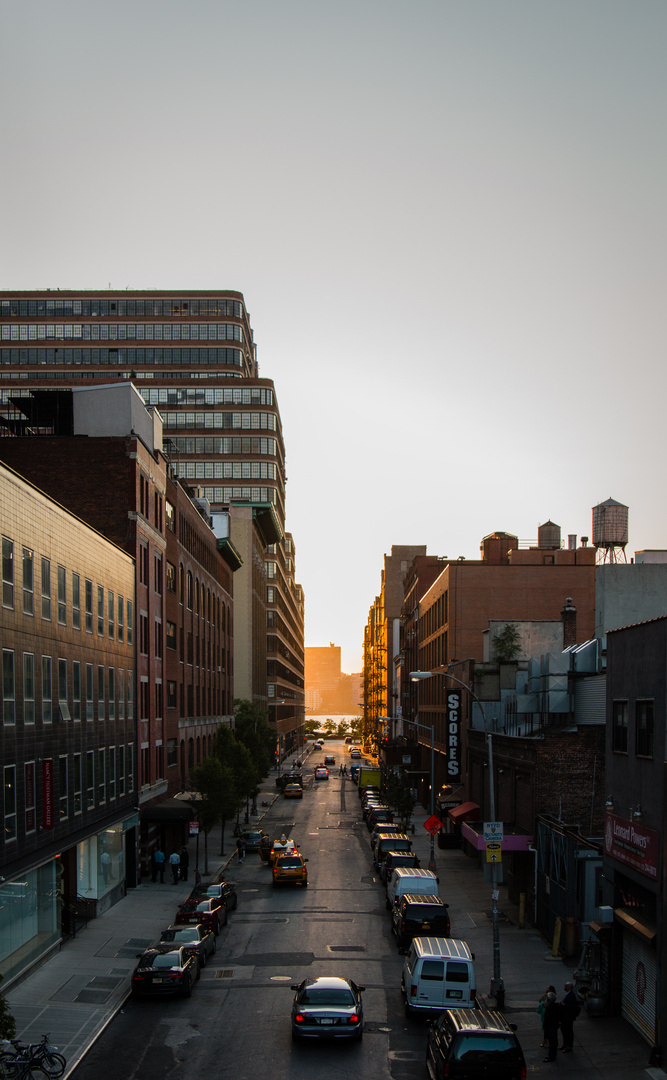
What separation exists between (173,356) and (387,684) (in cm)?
5748

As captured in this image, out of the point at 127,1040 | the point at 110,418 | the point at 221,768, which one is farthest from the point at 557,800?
the point at 110,418

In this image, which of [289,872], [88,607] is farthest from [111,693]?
[289,872]

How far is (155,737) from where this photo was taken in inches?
2121

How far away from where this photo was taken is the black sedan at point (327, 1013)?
2270 centimetres

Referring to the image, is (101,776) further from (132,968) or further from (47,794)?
(132,968)

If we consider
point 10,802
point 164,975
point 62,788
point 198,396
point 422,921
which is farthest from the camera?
point 198,396

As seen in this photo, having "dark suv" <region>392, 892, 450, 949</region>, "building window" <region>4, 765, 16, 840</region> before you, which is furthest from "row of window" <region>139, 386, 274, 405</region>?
"building window" <region>4, 765, 16, 840</region>

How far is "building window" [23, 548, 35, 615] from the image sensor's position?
30875mm

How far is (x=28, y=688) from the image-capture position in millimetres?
30859

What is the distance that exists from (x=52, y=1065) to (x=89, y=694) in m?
19.9

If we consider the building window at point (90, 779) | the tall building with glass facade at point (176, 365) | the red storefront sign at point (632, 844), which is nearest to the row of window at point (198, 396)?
the tall building with glass facade at point (176, 365)

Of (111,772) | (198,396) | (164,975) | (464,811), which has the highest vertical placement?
(198,396)

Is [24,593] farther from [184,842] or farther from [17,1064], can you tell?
[184,842]

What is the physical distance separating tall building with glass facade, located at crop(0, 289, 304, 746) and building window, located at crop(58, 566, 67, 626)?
3708 inches
